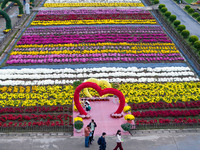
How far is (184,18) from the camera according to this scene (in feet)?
171

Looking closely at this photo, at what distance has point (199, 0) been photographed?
64.2m

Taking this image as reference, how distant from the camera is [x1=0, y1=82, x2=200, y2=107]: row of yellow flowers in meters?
26.1

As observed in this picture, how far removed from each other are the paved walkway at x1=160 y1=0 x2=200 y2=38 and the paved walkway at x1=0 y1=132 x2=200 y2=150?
2764 cm

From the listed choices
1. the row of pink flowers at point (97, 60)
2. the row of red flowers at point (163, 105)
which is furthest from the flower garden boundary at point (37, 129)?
the row of pink flowers at point (97, 60)

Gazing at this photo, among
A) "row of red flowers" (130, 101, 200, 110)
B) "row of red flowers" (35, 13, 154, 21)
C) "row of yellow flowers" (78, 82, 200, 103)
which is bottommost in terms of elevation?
"row of red flowers" (130, 101, 200, 110)

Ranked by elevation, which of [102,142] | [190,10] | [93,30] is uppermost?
[190,10]

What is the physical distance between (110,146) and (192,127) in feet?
26.6

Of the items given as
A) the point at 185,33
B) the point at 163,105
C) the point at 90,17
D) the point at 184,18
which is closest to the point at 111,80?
the point at 163,105

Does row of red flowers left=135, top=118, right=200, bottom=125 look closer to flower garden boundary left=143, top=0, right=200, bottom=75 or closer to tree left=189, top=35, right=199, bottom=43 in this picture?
flower garden boundary left=143, top=0, right=200, bottom=75

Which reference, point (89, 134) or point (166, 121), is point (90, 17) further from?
point (89, 134)

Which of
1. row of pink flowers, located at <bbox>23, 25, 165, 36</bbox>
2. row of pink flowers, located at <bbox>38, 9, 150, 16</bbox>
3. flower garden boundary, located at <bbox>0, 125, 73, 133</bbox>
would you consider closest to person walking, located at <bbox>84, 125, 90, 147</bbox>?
flower garden boundary, located at <bbox>0, 125, 73, 133</bbox>

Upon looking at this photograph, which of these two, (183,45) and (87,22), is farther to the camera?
(87,22)

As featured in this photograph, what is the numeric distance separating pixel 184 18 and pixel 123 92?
1236 inches

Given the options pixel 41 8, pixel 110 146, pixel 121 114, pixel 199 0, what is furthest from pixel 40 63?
pixel 199 0
